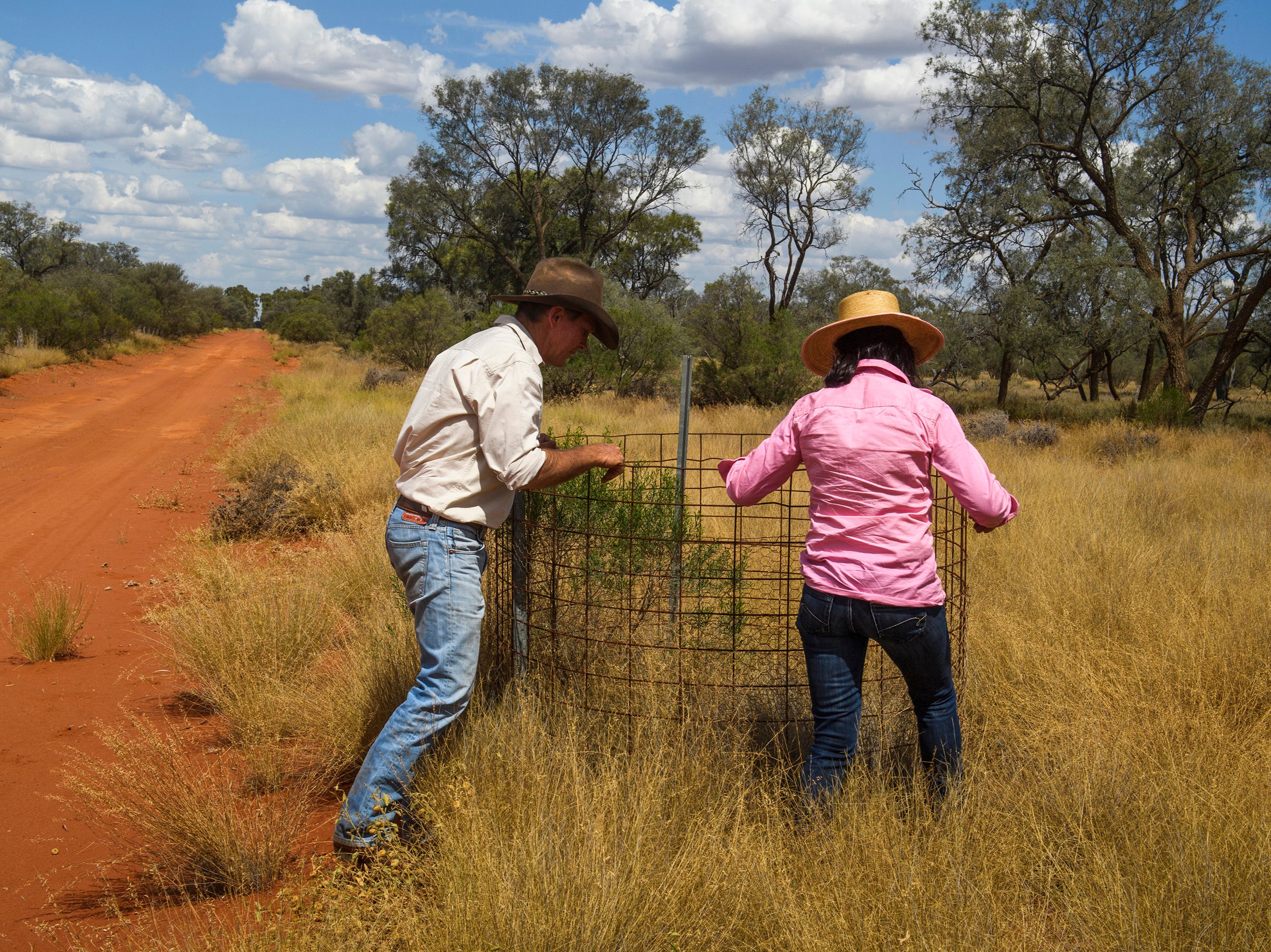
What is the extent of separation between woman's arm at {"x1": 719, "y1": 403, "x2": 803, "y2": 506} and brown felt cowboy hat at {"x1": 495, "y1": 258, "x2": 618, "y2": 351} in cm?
61

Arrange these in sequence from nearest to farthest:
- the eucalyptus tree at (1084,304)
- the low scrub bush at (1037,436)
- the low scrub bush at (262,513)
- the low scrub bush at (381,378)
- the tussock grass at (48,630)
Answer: the tussock grass at (48,630) → the low scrub bush at (262,513) → the low scrub bush at (1037,436) → the eucalyptus tree at (1084,304) → the low scrub bush at (381,378)

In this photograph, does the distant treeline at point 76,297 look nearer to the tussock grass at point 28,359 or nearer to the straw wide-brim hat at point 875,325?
the tussock grass at point 28,359

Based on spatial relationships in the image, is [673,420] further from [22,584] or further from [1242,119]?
[1242,119]

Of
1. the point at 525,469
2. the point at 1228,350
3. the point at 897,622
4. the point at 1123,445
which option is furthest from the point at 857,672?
the point at 1228,350

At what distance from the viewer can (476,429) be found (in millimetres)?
2764

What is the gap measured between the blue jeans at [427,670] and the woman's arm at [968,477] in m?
1.50

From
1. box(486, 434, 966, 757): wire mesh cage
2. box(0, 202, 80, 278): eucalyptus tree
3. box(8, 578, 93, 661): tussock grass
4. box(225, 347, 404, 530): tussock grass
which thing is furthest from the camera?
box(0, 202, 80, 278): eucalyptus tree

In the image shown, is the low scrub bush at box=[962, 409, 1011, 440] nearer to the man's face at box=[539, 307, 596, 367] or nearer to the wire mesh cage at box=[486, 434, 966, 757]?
the wire mesh cage at box=[486, 434, 966, 757]

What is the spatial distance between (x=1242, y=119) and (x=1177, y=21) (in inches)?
83.7

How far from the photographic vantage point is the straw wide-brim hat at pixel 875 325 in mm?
2688

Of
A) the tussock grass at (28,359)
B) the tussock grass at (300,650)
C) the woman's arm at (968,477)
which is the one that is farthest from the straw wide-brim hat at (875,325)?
the tussock grass at (28,359)

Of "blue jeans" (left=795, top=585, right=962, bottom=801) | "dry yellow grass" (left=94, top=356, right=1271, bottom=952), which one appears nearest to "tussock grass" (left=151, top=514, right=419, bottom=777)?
"dry yellow grass" (left=94, top=356, right=1271, bottom=952)

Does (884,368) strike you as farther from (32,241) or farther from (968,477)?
(32,241)

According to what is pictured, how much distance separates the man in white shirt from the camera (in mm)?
2680
